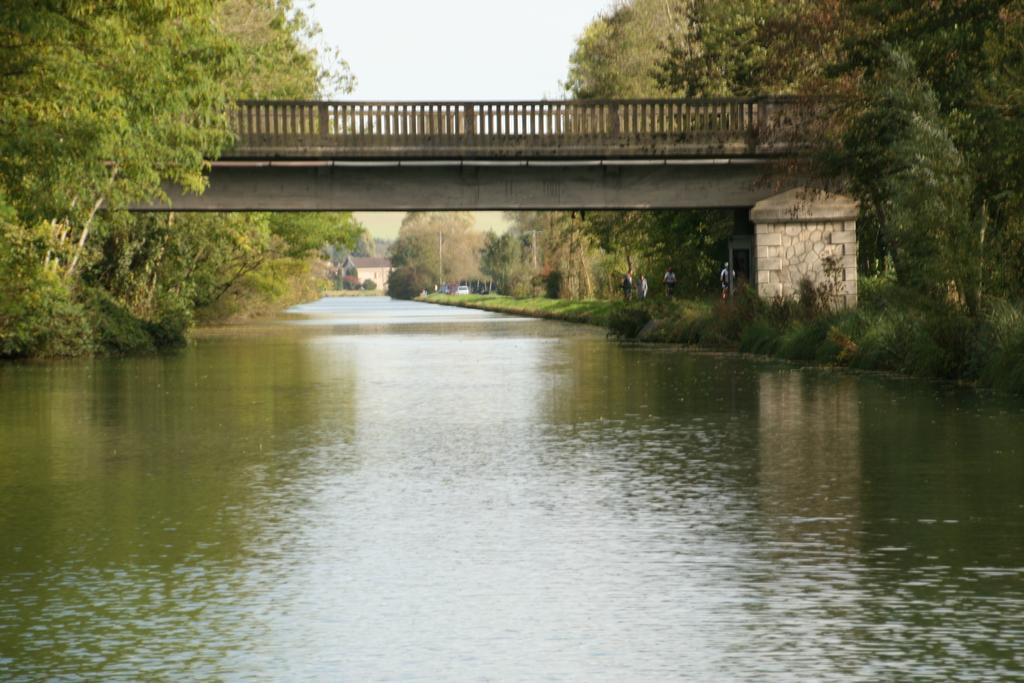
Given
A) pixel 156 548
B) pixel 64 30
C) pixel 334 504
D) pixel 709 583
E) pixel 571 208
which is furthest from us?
pixel 571 208

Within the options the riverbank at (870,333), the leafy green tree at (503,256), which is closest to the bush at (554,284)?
the leafy green tree at (503,256)

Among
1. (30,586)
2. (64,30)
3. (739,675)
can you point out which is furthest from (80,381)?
(739,675)

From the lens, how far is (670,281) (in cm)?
5747

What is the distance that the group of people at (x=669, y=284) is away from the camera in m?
46.6

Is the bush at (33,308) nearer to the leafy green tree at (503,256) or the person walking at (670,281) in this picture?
the person walking at (670,281)

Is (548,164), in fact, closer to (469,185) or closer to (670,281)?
(469,185)

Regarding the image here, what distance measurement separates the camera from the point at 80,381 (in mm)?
30609

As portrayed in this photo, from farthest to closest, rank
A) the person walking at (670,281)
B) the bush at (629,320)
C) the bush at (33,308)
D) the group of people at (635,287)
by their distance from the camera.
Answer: the group of people at (635,287) < the person walking at (670,281) < the bush at (629,320) < the bush at (33,308)

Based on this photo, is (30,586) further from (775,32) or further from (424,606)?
(775,32)

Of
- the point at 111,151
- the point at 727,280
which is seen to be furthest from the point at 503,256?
the point at 111,151

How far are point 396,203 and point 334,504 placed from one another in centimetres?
2894

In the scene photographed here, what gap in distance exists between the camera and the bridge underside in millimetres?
41438

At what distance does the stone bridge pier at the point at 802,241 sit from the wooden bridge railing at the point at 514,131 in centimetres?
181

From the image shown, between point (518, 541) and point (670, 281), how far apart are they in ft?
153
